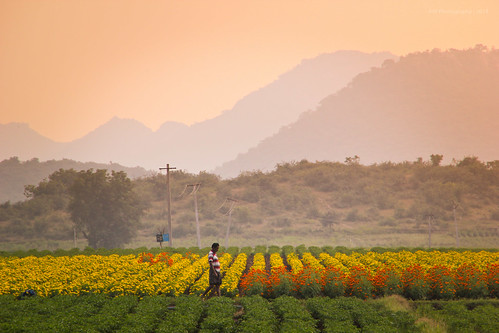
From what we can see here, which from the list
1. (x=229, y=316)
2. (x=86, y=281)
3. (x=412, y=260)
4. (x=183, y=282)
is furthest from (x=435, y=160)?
(x=229, y=316)

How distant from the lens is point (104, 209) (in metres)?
83.6

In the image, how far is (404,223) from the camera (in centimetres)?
10438

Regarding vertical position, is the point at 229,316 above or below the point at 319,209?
below

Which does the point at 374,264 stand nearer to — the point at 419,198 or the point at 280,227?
the point at 280,227

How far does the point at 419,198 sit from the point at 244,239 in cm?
4890

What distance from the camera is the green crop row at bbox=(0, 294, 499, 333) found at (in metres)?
15.3

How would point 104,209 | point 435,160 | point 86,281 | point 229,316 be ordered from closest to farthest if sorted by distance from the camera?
point 229,316, point 86,281, point 104,209, point 435,160

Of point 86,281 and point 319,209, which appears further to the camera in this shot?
point 319,209

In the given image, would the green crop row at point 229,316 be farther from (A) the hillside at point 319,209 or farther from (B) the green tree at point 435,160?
(B) the green tree at point 435,160

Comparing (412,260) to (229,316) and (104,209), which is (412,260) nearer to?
(229,316)

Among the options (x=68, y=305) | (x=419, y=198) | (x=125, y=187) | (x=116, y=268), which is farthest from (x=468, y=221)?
(x=68, y=305)

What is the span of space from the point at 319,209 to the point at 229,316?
101 meters

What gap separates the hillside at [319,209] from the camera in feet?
310

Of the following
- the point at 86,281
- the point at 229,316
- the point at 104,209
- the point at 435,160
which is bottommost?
the point at 229,316
